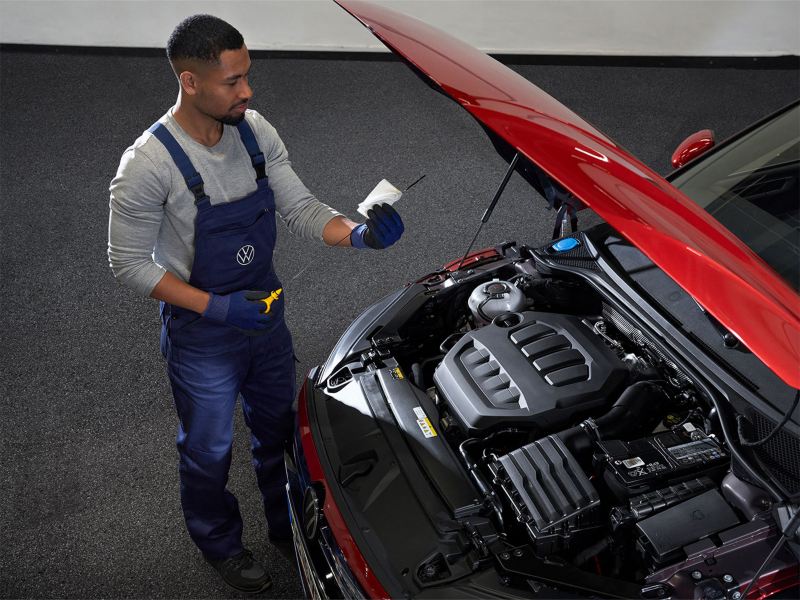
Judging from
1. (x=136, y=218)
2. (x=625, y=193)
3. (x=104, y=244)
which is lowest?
(x=104, y=244)

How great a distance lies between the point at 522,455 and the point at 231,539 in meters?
0.93

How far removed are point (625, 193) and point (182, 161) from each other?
0.98 m

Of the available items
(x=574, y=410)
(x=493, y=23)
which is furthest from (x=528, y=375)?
(x=493, y=23)

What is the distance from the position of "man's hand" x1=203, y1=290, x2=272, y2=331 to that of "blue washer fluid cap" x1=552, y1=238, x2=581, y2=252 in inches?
33.4

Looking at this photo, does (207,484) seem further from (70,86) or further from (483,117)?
(70,86)

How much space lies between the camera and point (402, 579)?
1679 millimetres

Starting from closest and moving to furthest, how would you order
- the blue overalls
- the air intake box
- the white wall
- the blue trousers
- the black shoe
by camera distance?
the air intake box
the blue overalls
the blue trousers
the black shoe
the white wall

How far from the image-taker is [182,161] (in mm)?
1905

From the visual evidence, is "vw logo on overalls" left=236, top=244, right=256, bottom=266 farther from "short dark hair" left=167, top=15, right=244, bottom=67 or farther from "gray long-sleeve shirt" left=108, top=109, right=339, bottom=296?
"short dark hair" left=167, top=15, right=244, bottom=67

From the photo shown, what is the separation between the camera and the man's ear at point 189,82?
188cm

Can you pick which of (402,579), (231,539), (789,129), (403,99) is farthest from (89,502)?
(403,99)

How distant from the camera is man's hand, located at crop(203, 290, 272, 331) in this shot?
2.01 m

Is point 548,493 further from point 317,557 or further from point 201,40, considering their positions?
point 201,40

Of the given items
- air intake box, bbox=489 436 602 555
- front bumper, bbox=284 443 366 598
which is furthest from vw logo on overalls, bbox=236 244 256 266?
air intake box, bbox=489 436 602 555
